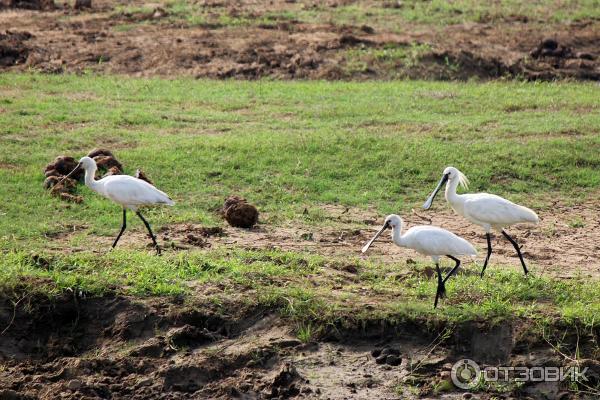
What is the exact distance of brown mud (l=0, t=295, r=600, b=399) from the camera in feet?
26.7

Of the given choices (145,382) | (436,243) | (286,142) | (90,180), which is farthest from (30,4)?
(145,382)

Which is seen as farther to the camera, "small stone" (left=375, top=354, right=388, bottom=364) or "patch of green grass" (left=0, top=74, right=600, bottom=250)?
"patch of green grass" (left=0, top=74, right=600, bottom=250)

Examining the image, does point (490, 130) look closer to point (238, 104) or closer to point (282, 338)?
point (238, 104)

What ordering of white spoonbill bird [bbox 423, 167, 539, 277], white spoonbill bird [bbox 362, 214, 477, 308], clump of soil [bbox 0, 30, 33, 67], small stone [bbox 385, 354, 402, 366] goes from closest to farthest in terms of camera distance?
small stone [bbox 385, 354, 402, 366]
white spoonbill bird [bbox 362, 214, 477, 308]
white spoonbill bird [bbox 423, 167, 539, 277]
clump of soil [bbox 0, 30, 33, 67]

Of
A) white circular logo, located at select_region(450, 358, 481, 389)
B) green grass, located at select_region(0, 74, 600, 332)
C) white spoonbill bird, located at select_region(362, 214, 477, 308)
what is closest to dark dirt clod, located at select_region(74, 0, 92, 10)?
green grass, located at select_region(0, 74, 600, 332)

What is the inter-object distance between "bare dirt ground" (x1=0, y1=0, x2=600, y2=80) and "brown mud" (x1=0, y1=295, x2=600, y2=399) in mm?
9872

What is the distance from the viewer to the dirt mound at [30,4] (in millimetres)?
22031

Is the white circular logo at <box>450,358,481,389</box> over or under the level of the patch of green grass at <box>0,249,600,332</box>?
under

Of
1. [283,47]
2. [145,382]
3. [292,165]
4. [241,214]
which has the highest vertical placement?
[283,47]

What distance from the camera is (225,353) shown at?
8461 mm

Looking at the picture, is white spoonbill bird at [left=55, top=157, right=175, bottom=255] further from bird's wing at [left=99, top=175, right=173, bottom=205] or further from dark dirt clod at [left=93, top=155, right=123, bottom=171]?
dark dirt clod at [left=93, top=155, right=123, bottom=171]

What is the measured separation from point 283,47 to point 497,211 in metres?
10.0

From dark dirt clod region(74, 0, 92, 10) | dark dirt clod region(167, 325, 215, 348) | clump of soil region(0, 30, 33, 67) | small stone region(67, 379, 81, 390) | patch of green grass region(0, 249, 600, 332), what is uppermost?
dark dirt clod region(74, 0, 92, 10)

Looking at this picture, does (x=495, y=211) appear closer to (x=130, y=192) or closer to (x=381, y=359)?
(x=381, y=359)
